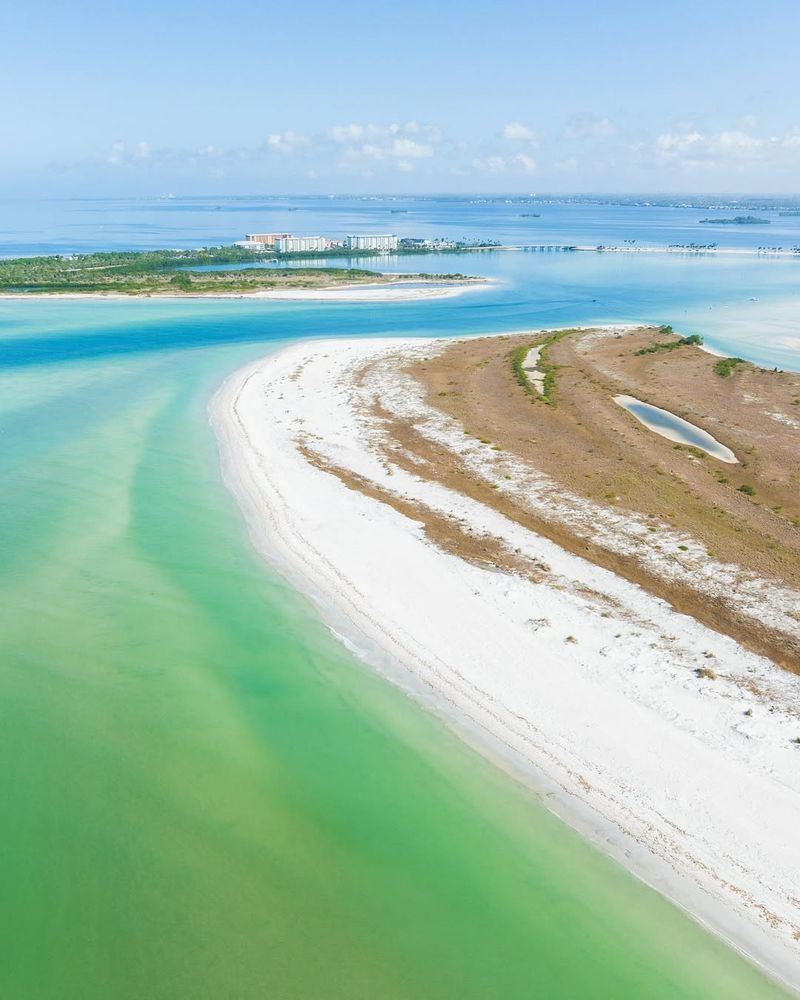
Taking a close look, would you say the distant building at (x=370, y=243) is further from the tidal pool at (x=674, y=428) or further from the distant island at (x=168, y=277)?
the tidal pool at (x=674, y=428)

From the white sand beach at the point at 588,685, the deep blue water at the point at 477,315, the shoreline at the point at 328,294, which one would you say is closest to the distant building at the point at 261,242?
the deep blue water at the point at 477,315

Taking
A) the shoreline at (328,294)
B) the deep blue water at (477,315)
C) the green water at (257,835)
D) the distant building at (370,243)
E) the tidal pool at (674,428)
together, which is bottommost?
the green water at (257,835)

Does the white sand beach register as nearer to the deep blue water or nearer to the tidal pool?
the tidal pool

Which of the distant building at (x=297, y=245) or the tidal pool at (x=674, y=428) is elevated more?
the distant building at (x=297, y=245)

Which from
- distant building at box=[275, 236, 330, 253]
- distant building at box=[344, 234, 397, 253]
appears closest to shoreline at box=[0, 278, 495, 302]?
distant building at box=[275, 236, 330, 253]

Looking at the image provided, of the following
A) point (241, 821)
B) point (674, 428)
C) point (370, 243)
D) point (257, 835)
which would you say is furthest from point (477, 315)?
point (370, 243)

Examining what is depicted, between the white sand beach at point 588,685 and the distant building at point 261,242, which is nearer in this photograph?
the white sand beach at point 588,685
